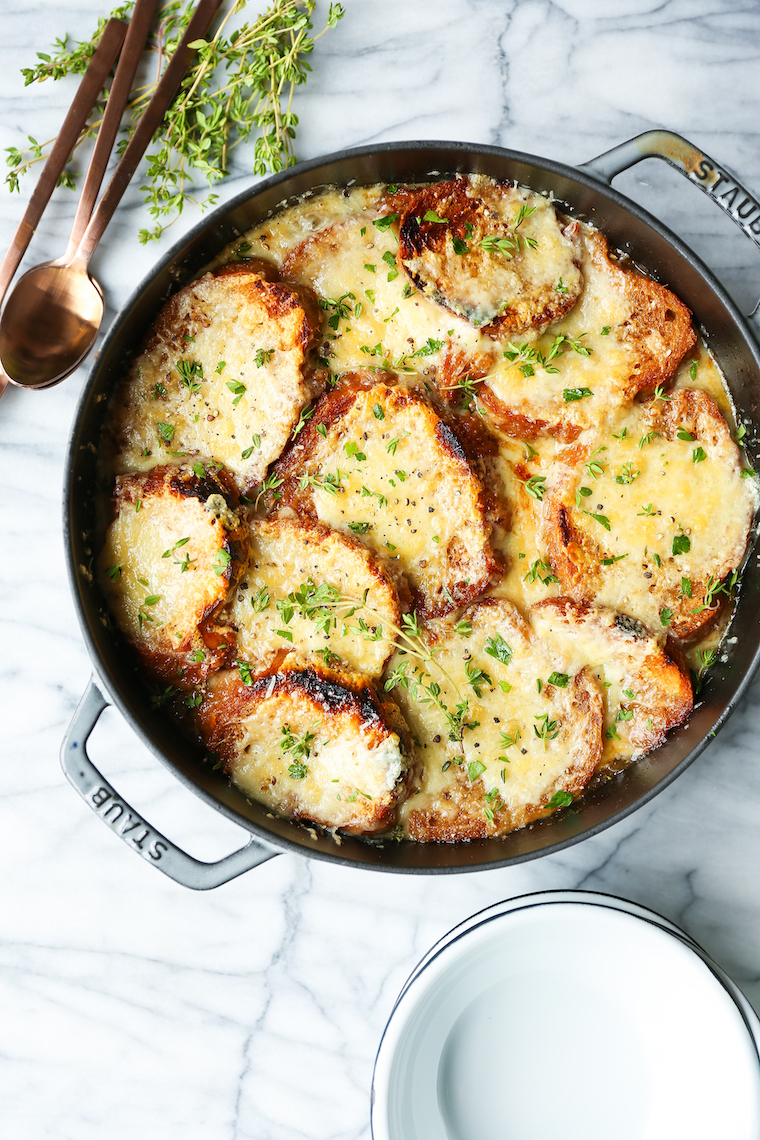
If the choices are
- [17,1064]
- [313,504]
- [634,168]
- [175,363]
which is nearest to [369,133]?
[634,168]

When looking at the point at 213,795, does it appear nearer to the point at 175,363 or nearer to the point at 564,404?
the point at 175,363

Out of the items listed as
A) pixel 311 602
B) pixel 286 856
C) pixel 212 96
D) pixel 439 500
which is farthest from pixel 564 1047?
pixel 212 96

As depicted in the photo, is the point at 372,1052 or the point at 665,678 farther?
the point at 372,1052

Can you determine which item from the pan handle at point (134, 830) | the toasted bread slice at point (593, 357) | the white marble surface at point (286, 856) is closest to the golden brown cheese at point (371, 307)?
the toasted bread slice at point (593, 357)

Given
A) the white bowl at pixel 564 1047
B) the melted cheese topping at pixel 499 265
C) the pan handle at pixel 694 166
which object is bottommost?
the white bowl at pixel 564 1047

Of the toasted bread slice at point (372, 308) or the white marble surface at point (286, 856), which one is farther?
the white marble surface at point (286, 856)

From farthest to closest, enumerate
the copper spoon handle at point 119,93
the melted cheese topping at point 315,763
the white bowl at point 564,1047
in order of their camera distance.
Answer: the copper spoon handle at point 119,93, the white bowl at point 564,1047, the melted cheese topping at point 315,763

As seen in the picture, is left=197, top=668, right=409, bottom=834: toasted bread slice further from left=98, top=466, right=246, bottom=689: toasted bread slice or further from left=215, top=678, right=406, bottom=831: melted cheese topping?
left=98, top=466, right=246, bottom=689: toasted bread slice

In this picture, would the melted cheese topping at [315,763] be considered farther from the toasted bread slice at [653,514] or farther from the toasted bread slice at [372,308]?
the toasted bread slice at [372,308]
